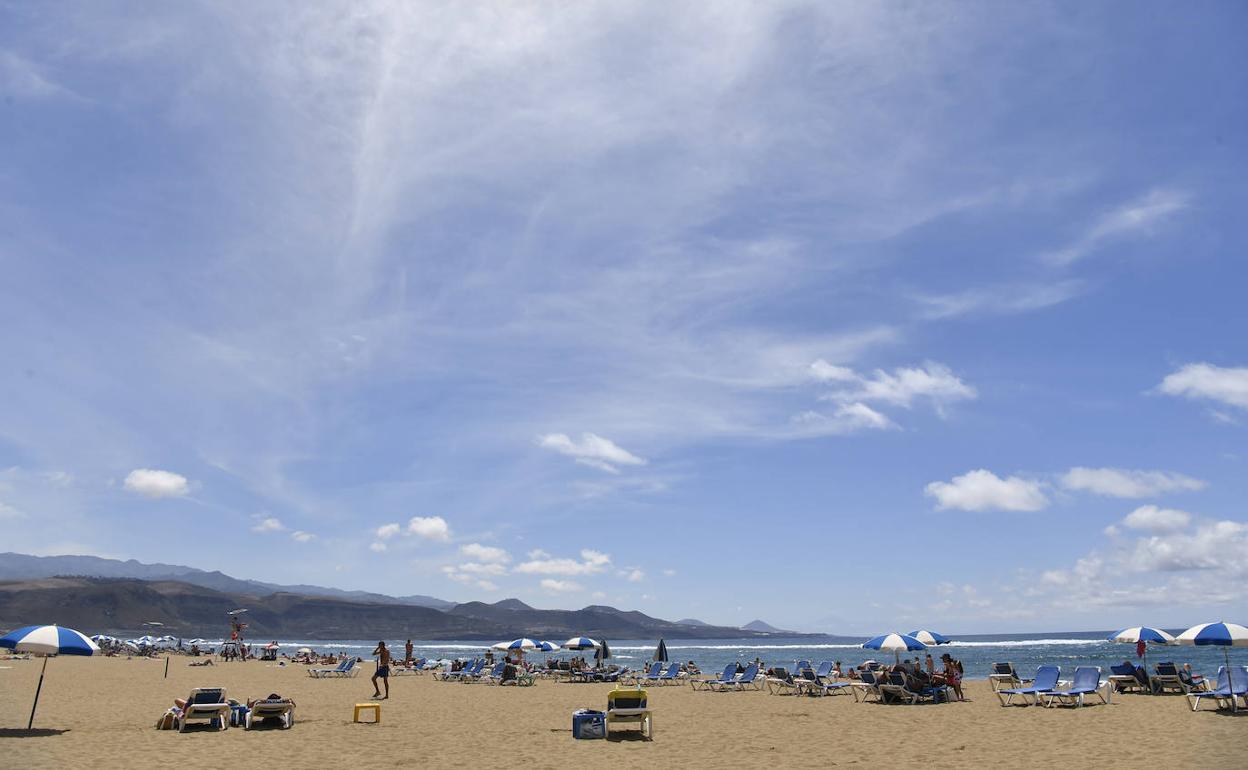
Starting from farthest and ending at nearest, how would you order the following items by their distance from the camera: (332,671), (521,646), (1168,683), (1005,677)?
(332,671)
(521,646)
(1005,677)
(1168,683)

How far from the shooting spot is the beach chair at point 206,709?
1290 cm

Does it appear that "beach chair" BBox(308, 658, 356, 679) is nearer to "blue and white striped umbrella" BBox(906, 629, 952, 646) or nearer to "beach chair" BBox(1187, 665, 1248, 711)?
"blue and white striped umbrella" BBox(906, 629, 952, 646)

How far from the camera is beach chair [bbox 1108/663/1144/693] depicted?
19594 mm

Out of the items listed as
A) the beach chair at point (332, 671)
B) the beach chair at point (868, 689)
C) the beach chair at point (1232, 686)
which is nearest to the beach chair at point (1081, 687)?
the beach chair at point (1232, 686)

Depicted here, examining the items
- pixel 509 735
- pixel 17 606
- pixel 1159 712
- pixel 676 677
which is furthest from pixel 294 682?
pixel 17 606

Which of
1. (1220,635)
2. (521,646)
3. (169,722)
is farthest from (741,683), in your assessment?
(169,722)

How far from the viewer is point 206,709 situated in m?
12.9

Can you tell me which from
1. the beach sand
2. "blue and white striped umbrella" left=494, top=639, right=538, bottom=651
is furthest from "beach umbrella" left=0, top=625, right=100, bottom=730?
"blue and white striped umbrella" left=494, top=639, right=538, bottom=651

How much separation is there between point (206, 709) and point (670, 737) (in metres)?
7.40

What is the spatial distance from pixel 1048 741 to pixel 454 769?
8467 mm

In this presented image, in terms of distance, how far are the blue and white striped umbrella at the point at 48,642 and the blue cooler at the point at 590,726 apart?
23.9 feet

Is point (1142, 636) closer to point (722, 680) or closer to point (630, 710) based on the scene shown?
point (722, 680)

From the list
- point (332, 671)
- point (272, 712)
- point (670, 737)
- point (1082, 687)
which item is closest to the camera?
point (670, 737)

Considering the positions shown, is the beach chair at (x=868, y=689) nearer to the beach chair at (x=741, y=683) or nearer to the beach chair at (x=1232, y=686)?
the beach chair at (x=741, y=683)
